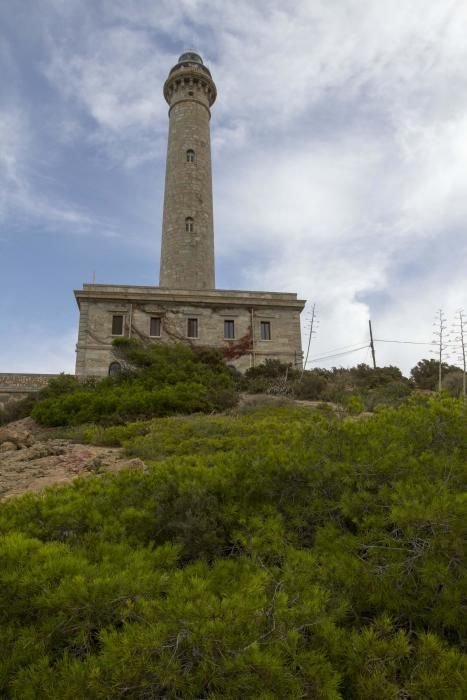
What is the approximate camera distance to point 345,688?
9.70ft

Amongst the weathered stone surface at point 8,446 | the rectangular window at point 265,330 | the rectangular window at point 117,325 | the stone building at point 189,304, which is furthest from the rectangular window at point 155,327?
the weathered stone surface at point 8,446

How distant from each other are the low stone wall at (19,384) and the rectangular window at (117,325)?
161 inches

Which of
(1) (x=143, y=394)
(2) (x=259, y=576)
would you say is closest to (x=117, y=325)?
(1) (x=143, y=394)

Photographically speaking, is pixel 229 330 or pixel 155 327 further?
pixel 229 330

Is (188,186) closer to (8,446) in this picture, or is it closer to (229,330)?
(229,330)

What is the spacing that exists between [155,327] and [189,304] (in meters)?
2.03

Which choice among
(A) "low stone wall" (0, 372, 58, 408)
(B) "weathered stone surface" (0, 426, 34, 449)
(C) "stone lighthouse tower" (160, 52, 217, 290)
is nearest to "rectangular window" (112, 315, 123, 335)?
(C) "stone lighthouse tower" (160, 52, 217, 290)

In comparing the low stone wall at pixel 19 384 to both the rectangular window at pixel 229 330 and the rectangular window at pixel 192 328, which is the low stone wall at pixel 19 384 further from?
the rectangular window at pixel 229 330

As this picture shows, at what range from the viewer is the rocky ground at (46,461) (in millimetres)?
7846

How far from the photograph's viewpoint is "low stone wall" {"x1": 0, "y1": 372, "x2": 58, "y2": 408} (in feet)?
73.9

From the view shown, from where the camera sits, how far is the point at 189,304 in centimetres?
2683

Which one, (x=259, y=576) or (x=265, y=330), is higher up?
(x=265, y=330)

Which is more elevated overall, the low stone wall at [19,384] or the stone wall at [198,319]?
the stone wall at [198,319]

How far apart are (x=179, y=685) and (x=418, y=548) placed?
1772 mm
